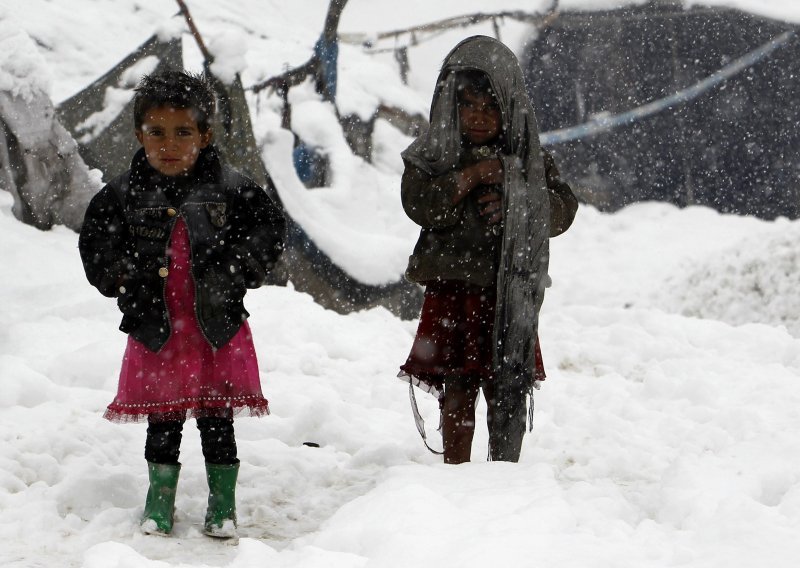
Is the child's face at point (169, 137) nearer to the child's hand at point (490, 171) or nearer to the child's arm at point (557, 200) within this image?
the child's hand at point (490, 171)

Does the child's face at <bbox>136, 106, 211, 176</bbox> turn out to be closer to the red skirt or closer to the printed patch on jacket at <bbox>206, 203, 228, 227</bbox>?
the printed patch on jacket at <bbox>206, 203, 228, 227</bbox>

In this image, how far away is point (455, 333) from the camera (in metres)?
3.26

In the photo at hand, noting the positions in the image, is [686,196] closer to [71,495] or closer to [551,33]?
[551,33]

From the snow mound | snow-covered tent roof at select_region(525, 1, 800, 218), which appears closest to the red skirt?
the snow mound

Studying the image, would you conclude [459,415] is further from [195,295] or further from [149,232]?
[149,232]

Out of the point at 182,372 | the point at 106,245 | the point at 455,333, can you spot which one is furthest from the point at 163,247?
the point at 455,333

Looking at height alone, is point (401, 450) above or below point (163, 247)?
below

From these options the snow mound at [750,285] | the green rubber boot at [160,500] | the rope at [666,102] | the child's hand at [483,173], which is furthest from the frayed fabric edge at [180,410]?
the rope at [666,102]

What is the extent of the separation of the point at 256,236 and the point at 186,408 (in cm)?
59

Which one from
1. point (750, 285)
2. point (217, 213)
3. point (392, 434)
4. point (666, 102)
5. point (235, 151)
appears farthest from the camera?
point (666, 102)

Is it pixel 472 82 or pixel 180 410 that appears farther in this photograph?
pixel 472 82

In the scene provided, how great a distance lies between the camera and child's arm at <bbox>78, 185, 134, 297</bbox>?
293cm

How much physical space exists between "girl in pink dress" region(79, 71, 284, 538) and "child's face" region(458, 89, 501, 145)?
2.60ft

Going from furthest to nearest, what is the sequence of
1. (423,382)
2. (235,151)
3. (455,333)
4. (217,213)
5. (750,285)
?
(750,285) → (235,151) → (423,382) → (455,333) → (217,213)
